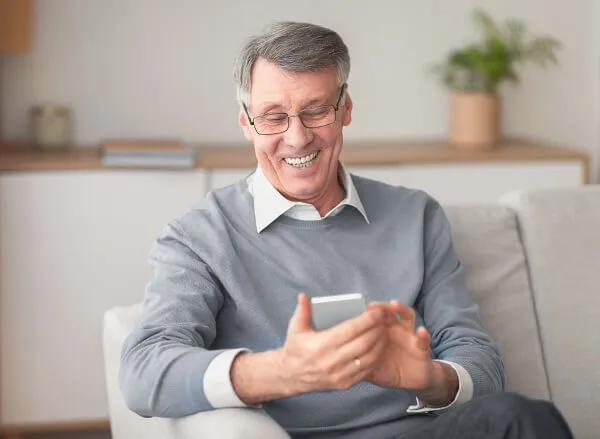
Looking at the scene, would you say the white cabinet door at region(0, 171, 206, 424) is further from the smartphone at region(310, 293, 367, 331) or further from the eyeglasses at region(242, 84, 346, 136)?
the smartphone at region(310, 293, 367, 331)

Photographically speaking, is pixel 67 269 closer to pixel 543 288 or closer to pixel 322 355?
pixel 543 288

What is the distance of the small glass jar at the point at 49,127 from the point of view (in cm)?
386

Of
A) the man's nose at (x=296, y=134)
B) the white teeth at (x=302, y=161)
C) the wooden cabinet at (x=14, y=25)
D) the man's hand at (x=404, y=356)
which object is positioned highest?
the wooden cabinet at (x=14, y=25)

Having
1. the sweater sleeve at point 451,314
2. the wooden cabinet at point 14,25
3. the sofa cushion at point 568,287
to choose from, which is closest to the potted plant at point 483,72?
the sofa cushion at point 568,287

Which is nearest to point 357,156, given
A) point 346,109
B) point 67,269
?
point 67,269

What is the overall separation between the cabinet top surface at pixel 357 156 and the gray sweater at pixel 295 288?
4.13ft

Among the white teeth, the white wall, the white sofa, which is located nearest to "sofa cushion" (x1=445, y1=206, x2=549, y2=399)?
the white sofa

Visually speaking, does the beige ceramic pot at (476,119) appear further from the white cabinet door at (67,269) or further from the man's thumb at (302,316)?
the man's thumb at (302,316)

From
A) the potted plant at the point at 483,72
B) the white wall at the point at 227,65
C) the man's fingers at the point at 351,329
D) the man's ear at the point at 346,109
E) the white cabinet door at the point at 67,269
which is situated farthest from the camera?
the potted plant at the point at 483,72

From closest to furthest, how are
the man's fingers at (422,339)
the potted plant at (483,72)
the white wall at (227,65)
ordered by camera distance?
the man's fingers at (422,339), the white wall at (227,65), the potted plant at (483,72)

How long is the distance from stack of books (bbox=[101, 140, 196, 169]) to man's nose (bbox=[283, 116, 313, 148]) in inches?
53.9

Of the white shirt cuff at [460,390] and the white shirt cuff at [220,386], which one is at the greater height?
the white shirt cuff at [220,386]

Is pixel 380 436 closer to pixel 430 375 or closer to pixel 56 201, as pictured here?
pixel 430 375

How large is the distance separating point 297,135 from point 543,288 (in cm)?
75
